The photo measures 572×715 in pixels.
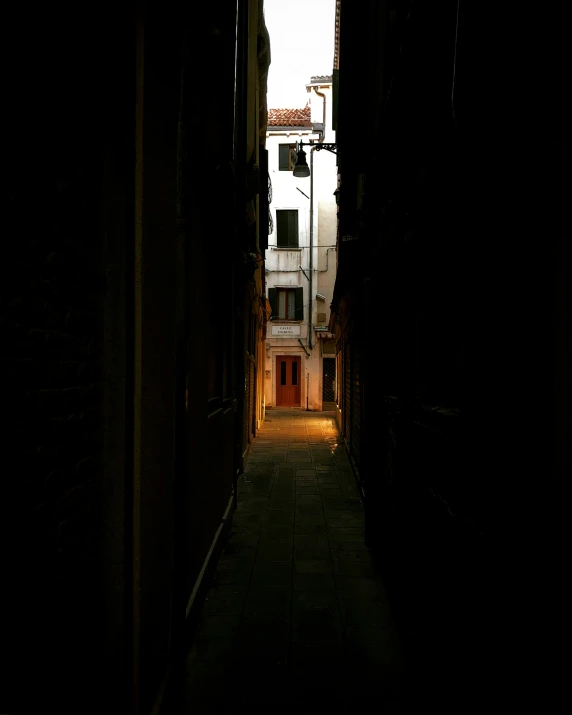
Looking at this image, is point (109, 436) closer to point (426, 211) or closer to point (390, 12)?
point (426, 211)

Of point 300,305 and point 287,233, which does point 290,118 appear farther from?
point 300,305

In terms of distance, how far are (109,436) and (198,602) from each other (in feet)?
7.25

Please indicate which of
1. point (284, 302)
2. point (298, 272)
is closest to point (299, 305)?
point (284, 302)

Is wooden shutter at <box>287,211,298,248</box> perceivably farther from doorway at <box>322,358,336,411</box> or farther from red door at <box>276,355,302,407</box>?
doorway at <box>322,358,336,411</box>

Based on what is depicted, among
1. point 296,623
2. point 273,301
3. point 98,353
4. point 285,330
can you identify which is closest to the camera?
point 98,353

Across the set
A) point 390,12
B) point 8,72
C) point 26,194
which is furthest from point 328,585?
point 390,12

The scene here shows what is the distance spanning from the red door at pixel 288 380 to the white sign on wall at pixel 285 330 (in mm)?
1174

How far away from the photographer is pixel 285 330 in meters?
22.8

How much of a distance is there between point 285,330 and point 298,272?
309 cm

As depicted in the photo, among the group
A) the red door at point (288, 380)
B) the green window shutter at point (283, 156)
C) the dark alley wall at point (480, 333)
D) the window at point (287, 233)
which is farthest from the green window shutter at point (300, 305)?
the dark alley wall at point (480, 333)

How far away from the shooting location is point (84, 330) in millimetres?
2123

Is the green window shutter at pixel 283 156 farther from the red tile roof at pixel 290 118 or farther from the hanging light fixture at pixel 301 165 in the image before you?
the hanging light fixture at pixel 301 165

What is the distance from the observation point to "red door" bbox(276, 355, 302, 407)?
23.0 metres

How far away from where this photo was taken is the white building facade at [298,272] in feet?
74.7
